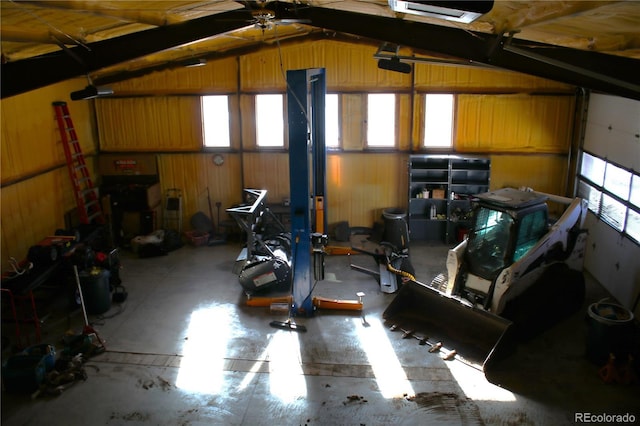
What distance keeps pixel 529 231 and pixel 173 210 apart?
8087 mm

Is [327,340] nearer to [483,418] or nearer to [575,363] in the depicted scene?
[483,418]

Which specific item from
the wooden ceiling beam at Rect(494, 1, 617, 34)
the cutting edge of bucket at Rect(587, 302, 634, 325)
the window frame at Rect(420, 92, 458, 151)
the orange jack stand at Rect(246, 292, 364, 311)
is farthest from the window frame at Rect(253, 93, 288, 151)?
the cutting edge of bucket at Rect(587, 302, 634, 325)

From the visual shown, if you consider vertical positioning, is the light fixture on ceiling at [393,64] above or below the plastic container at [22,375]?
above

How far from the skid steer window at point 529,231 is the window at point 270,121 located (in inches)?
245

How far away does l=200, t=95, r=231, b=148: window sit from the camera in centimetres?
1198

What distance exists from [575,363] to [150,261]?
8.09m

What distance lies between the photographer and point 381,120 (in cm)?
1170

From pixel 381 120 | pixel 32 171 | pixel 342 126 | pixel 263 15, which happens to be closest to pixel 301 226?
pixel 263 15

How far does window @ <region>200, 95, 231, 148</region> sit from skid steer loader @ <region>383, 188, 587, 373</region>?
6270 millimetres

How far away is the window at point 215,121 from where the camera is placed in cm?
1198

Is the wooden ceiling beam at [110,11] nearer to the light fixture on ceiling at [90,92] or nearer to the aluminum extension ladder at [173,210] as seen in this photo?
the light fixture on ceiling at [90,92]

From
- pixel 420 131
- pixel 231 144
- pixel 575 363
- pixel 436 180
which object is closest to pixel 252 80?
pixel 231 144

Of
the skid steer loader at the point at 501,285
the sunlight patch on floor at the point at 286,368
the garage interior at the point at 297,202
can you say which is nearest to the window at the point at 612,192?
the garage interior at the point at 297,202

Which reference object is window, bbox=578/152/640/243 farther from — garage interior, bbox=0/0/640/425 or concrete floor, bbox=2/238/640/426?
concrete floor, bbox=2/238/640/426
